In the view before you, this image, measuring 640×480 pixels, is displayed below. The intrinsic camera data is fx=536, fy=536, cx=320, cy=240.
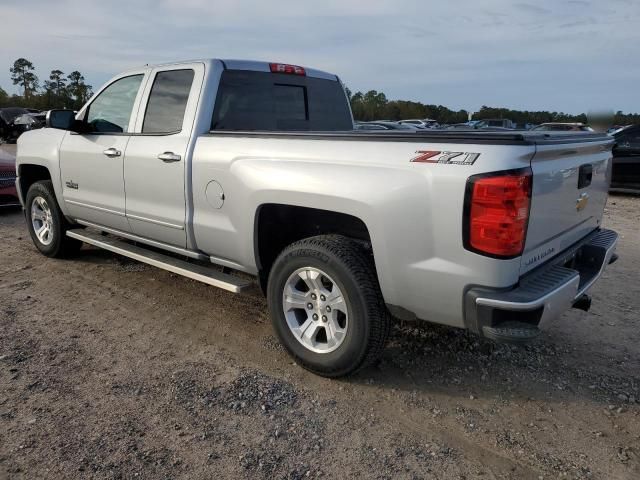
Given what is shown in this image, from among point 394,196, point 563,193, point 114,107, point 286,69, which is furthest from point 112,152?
point 563,193

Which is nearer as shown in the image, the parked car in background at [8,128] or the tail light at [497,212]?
the tail light at [497,212]

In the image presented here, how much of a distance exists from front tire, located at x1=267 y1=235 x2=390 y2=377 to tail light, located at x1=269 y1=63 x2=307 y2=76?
183 centimetres

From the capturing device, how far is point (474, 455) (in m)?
2.71

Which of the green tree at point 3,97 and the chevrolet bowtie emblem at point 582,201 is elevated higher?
the green tree at point 3,97

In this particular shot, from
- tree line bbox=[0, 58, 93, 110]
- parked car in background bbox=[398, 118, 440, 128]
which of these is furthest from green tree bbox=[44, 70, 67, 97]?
parked car in background bbox=[398, 118, 440, 128]

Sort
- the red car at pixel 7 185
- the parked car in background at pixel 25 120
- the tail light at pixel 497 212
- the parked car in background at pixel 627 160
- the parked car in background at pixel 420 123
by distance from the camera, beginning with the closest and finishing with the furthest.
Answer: the tail light at pixel 497 212
the red car at pixel 7 185
the parked car in background at pixel 627 160
the parked car in background at pixel 25 120
the parked car in background at pixel 420 123

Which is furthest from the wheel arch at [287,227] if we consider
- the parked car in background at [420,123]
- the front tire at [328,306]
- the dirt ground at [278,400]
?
the parked car in background at [420,123]

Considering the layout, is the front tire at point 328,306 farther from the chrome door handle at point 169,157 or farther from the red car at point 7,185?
the red car at point 7,185

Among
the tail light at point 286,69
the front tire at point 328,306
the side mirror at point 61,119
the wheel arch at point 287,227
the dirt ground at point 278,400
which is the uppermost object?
the tail light at point 286,69

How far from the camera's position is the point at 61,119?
4.78 metres

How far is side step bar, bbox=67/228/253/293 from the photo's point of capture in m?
3.79

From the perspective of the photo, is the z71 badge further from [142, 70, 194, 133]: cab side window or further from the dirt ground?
[142, 70, 194, 133]: cab side window

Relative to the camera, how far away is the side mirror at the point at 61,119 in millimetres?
4738

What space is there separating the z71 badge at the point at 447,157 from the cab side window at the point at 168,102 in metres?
2.07
